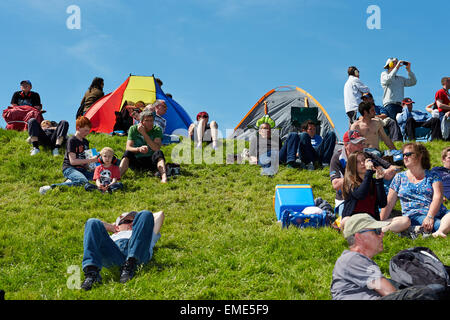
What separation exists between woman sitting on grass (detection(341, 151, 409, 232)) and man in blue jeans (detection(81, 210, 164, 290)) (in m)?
2.73

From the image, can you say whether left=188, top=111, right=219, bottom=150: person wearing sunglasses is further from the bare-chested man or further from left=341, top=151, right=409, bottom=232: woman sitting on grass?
left=341, top=151, right=409, bottom=232: woman sitting on grass

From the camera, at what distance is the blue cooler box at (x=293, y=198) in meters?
7.50

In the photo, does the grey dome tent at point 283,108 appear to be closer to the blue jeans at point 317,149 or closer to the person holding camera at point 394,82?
the person holding camera at point 394,82

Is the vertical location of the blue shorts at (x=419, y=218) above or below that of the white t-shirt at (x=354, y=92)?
below

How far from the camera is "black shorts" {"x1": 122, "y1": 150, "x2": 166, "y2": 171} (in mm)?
10297

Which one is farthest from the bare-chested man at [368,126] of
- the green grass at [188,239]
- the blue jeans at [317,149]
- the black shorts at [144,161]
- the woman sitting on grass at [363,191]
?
the black shorts at [144,161]

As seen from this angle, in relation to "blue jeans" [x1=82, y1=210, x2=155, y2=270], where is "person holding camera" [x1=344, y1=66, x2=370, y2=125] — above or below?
above

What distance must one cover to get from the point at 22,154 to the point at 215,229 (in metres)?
6.59

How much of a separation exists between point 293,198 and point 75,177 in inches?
185

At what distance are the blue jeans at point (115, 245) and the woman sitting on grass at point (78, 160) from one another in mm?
4292

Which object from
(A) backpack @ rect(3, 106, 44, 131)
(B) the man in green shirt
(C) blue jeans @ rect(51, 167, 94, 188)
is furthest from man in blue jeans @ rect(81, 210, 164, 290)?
(A) backpack @ rect(3, 106, 44, 131)

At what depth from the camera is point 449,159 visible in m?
7.86
